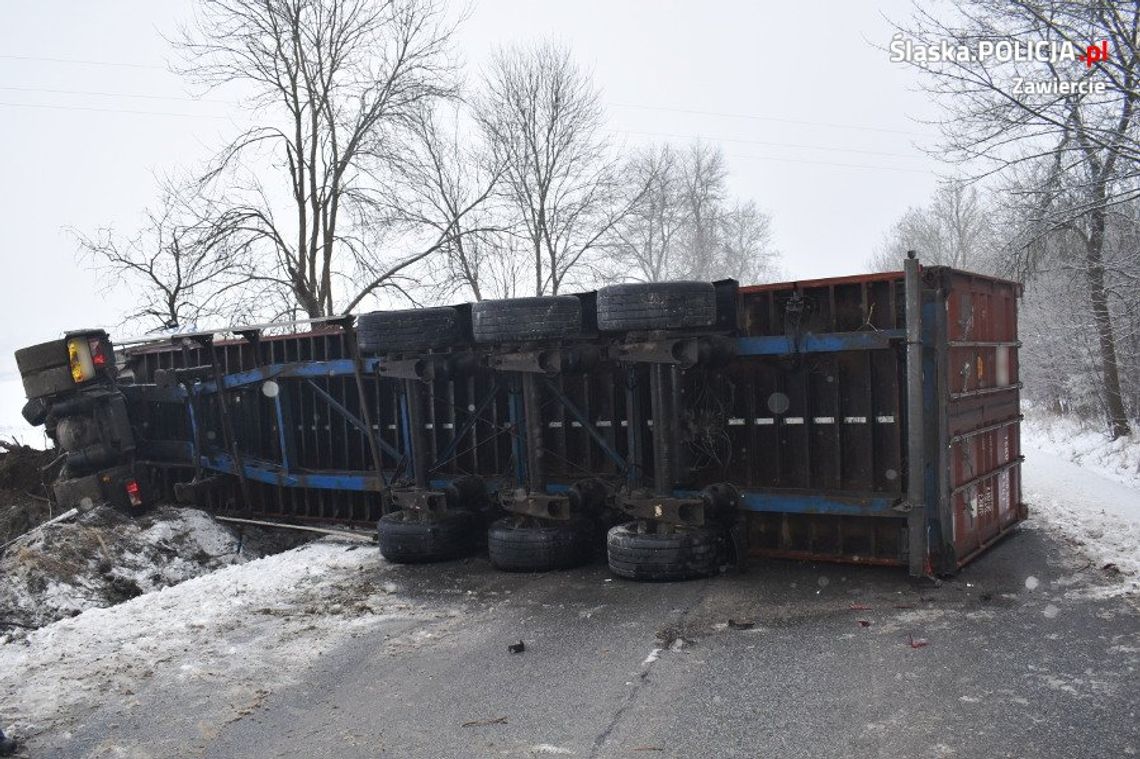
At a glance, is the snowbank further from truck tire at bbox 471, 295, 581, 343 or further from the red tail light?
truck tire at bbox 471, 295, 581, 343

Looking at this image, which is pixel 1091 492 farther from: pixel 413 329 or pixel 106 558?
pixel 106 558

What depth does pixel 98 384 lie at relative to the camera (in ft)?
36.9

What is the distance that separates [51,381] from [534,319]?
7.02m

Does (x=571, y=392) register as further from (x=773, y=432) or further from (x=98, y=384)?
(x=98, y=384)

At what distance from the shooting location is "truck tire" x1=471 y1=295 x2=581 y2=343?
746 centimetres

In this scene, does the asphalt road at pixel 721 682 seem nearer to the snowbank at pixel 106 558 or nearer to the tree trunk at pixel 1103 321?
the snowbank at pixel 106 558

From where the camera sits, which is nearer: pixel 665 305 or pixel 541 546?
pixel 665 305

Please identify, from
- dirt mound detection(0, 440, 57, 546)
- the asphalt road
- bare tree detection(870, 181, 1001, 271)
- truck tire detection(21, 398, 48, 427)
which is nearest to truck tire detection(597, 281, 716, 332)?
the asphalt road

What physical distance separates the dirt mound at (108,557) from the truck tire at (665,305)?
5.67 metres

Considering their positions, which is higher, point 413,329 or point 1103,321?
point 413,329

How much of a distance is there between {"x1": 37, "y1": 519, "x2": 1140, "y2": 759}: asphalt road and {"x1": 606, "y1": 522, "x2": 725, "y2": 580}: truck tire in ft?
0.57

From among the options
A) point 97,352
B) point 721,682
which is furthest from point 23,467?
point 721,682

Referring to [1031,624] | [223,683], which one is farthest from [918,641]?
[223,683]

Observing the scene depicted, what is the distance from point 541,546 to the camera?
762cm
